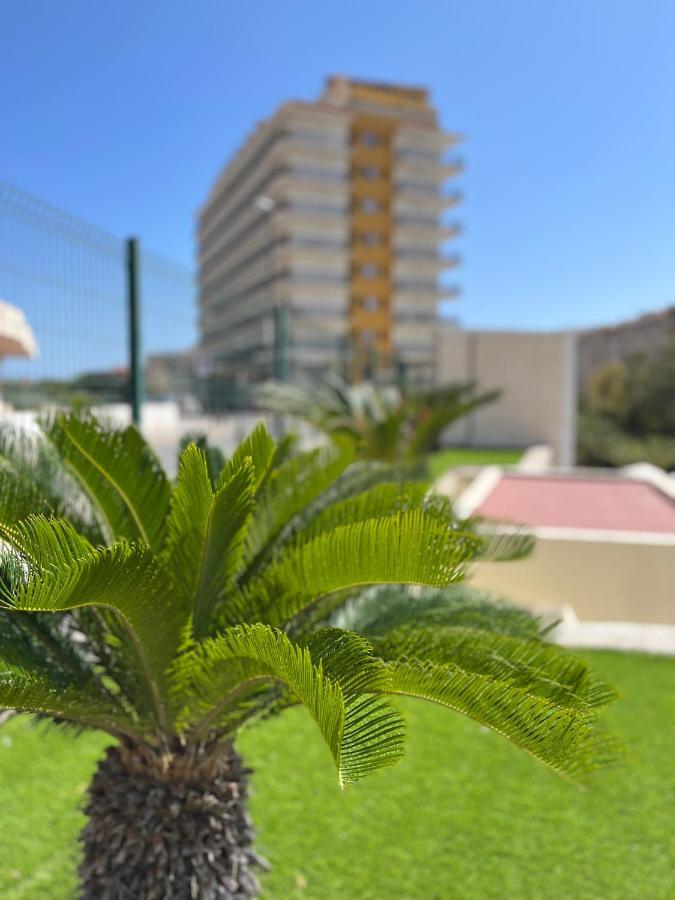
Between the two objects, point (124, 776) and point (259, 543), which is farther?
point (259, 543)

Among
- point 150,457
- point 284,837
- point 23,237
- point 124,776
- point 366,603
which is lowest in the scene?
point 284,837

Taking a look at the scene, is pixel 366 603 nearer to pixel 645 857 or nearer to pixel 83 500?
pixel 83 500

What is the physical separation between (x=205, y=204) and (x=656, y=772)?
80320mm

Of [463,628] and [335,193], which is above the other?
[335,193]

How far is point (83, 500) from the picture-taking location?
326cm

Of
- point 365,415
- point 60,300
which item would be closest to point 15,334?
point 60,300

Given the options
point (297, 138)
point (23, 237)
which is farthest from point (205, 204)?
point (23, 237)

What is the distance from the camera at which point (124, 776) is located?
2.80 metres

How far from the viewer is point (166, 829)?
2691 mm

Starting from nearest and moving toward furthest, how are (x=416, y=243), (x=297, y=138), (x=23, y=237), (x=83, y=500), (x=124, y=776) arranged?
(x=124, y=776)
(x=83, y=500)
(x=23, y=237)
(x=297, y=138)
(x=416, y=243)

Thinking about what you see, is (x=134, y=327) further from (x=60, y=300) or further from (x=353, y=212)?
(x=353, y=212)

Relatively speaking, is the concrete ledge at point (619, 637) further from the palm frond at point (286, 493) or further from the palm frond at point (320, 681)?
the palm frond at point (320, 681)

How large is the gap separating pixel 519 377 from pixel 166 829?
1791 cm

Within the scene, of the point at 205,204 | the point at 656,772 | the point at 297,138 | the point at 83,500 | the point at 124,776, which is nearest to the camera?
the point at 124,776
